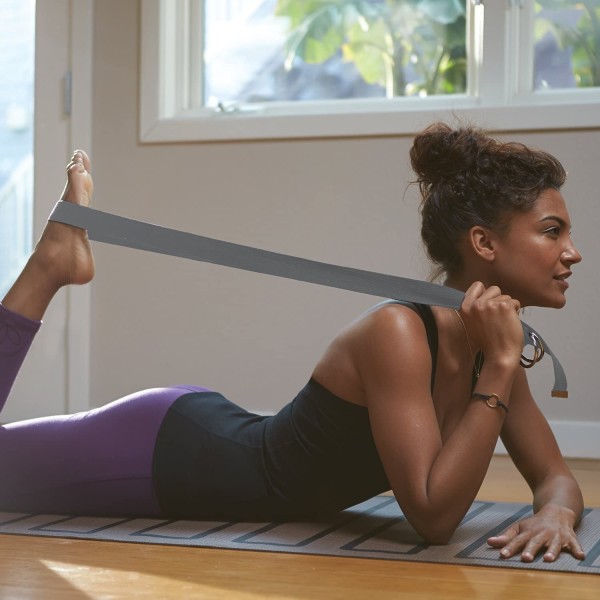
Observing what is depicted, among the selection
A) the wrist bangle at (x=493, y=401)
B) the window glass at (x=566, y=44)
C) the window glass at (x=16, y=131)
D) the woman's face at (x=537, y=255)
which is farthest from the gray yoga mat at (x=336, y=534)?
the window glass at (x=16, y=131)

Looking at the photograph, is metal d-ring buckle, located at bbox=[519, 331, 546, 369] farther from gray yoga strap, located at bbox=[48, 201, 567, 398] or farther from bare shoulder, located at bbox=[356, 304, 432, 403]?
bare shoulder, located at bbox=[356, 304, 432, 403]

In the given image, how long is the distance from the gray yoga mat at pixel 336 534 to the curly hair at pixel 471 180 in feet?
1.49

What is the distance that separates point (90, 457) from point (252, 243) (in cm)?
163

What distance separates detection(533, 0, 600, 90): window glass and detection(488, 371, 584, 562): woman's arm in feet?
5.32

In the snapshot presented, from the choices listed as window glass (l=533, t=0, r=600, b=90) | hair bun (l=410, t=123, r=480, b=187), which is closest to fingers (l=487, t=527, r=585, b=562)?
hair bun (l=410, t=123, r=480, b=187)

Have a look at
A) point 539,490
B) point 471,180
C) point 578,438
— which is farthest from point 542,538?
point 578,438

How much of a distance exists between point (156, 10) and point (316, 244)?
0.96 meters

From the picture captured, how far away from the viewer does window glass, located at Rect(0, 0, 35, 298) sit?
358 centimetres

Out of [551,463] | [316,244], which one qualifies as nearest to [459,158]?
[551,463]

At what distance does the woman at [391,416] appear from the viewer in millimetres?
1518

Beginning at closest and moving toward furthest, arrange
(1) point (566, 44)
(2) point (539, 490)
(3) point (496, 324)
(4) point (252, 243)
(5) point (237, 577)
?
1. (5) point (237, 577)
2. (3) point (496, 324)
3. (2) point (539, 490)
4. (1) point (566, 44)
5. (4) point (252, 243)

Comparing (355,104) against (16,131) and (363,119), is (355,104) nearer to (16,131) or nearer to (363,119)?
(363,119)

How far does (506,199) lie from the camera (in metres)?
1.63

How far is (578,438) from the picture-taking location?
9.95 feet
